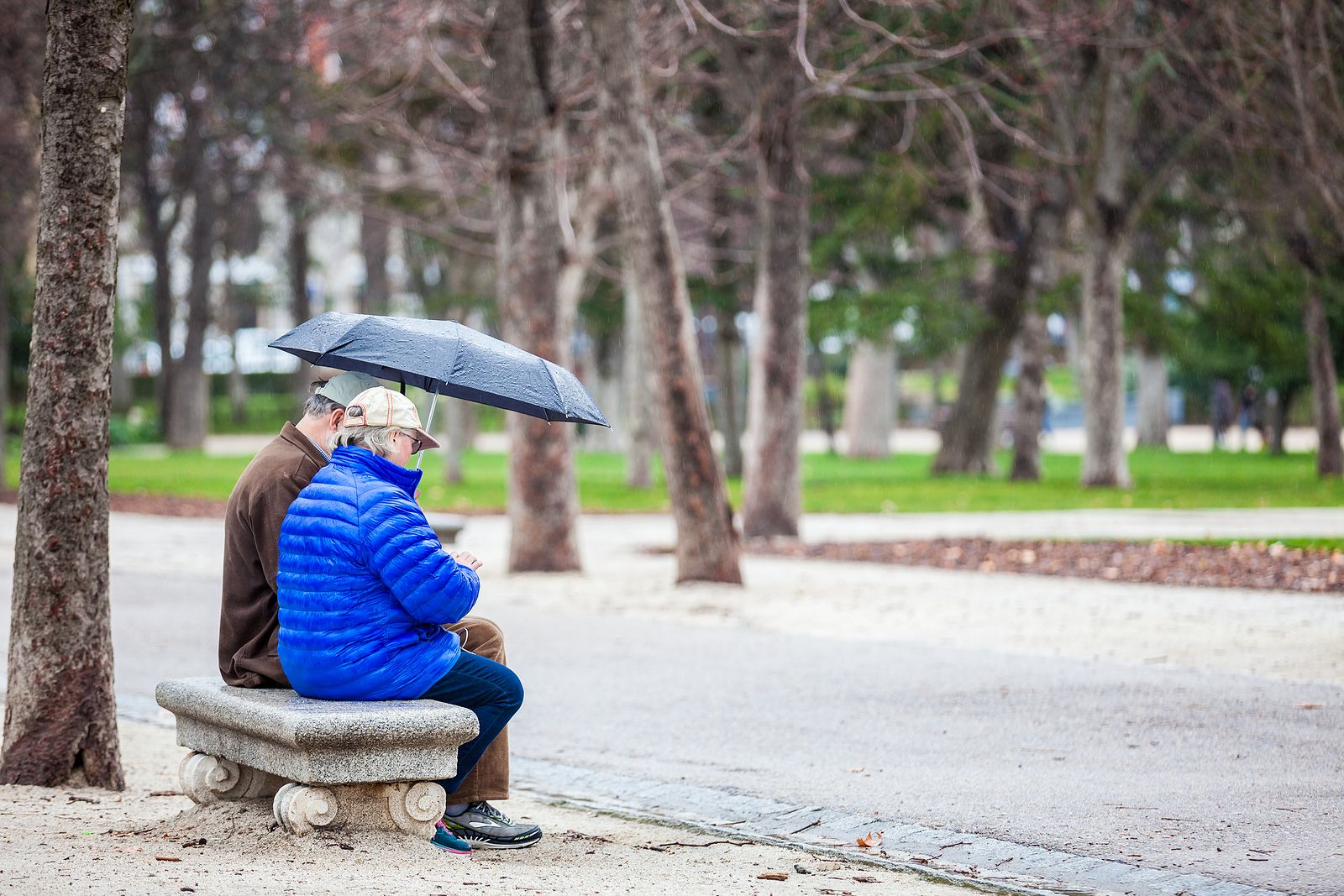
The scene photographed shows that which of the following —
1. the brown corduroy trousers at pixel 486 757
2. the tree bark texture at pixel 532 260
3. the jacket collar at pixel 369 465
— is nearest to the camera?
the jacket collar at pixel 369 465

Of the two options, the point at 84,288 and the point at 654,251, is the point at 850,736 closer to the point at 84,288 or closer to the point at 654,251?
the point at 84,288

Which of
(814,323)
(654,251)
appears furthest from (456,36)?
(654,251)

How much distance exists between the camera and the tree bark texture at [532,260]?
14.0 metres

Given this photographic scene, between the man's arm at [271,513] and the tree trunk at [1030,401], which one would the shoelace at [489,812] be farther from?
the tree trunk at [1030,401]

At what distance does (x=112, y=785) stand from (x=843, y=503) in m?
17.4

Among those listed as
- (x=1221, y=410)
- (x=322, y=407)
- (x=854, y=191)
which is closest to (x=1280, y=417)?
(x=1221, y=410)

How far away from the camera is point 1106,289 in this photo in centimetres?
2502

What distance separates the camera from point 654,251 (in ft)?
41.5

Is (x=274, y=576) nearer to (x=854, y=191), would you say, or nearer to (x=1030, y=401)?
(x=854, y=191)

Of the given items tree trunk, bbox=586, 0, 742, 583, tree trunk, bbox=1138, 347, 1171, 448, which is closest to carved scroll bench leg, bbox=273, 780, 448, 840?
tree trunk, bbox=586, 0, 742, 583

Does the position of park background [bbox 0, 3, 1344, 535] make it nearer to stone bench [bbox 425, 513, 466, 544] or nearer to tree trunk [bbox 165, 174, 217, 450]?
tree trunk [bbox 165, 174, 217, 450]

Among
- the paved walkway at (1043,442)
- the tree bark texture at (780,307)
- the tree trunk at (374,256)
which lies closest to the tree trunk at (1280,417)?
the paved walkway at (1043,442)

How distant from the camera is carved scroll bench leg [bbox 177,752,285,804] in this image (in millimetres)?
5266

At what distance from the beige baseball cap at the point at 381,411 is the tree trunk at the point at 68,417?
4.46ft
